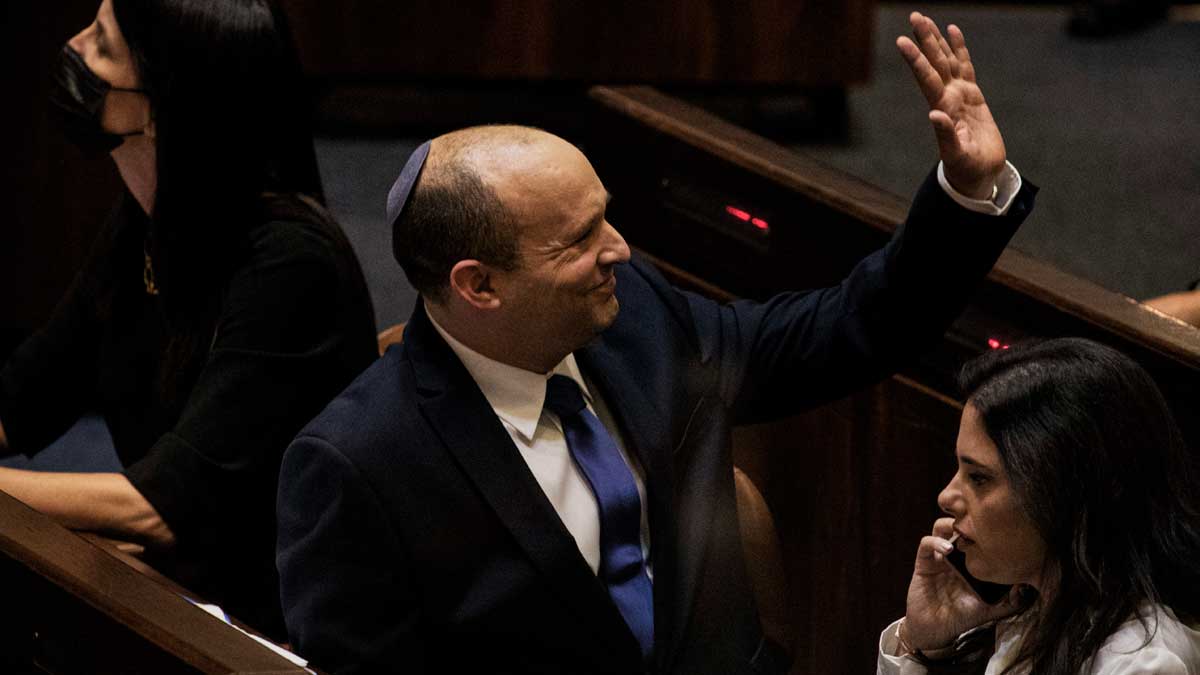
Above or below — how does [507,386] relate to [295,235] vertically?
above

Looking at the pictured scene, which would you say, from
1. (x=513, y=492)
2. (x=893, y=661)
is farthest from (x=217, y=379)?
(x=893, y=661)

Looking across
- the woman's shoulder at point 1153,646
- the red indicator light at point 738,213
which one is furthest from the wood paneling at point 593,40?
the woman's shoulder at point 1153,646

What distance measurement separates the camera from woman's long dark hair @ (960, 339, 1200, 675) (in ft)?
5.01

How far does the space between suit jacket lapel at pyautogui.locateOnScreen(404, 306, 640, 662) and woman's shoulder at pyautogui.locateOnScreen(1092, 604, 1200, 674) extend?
489 millimetres

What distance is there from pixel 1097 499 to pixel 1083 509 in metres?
0.02

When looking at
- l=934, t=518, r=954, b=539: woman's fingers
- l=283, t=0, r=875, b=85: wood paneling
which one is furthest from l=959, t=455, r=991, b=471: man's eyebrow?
l=283, t=0, r=875, b=85: wood paneling

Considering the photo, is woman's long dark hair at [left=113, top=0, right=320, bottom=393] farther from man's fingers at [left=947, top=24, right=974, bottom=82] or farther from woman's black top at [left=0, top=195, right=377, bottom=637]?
man's fingers at [left=947, top=24, right=974, bottom=82]

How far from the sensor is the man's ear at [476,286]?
171 centimetres

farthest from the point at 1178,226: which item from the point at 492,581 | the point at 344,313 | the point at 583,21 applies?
the point at 492,581

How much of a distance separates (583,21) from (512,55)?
0.61 ft

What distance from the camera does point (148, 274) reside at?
2.22 meters

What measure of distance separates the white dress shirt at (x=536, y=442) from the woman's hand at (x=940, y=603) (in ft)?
1.07

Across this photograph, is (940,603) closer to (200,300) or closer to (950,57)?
(950,57)

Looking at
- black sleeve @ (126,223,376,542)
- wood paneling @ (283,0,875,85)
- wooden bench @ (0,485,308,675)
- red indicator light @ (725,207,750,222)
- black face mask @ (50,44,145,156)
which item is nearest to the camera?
wooden bench @ (0,485,308,675)
